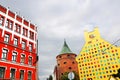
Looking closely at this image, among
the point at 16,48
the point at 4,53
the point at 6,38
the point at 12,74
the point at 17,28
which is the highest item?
the point at 17,28

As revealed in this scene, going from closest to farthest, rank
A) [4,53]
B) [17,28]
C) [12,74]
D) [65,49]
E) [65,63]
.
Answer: [4,53] → [12,74] → [17,28] → [65,63] → [65,49]

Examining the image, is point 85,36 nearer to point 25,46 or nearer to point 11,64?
point 25,46

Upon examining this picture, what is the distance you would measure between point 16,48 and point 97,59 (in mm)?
43982

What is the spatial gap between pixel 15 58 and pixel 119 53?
1817 inches

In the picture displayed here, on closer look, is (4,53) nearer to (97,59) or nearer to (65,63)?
(97,59)

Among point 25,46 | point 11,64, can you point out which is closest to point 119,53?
point 25,46

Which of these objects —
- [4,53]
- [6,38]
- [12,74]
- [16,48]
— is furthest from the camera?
[16,48]

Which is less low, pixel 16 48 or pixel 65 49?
pixel 65 49

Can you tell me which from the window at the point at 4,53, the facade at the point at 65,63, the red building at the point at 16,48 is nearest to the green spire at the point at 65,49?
the facade at the point at 65,63

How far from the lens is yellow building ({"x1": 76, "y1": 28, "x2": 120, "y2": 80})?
6137 cm

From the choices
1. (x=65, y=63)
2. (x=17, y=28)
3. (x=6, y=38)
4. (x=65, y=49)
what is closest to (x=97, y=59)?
(x=65, y=63)

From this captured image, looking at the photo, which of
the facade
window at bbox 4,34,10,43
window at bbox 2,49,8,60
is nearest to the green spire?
the facade

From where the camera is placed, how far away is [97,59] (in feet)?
215

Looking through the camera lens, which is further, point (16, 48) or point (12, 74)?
point (16, 48)
